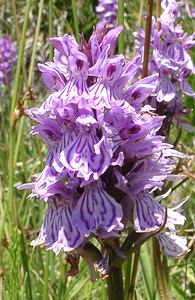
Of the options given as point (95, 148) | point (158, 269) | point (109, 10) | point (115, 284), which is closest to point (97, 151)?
point (95, 148)

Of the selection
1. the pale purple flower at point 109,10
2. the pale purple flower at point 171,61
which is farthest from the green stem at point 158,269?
the pale purple flower at point 109,10

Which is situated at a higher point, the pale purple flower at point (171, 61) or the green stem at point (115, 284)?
the pale purple flower at point (171, 61)

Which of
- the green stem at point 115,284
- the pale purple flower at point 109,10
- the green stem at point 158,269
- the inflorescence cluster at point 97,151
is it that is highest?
the pale purple flower at point 109,10

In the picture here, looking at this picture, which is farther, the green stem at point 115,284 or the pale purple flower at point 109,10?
the pale purple flower at point 109,10

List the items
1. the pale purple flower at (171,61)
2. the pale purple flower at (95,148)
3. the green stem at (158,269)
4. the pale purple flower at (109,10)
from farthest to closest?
the pale purple flower at (109,10), the pale purple flower at (171,61), the green stem at (158,269), the pale purple flower at (95,148)

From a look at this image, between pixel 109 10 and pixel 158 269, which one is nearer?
pixel 158 269

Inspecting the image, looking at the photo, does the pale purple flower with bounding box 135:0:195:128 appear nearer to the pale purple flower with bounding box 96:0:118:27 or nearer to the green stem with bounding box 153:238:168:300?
the green stem with bounding box 153:238:168:300

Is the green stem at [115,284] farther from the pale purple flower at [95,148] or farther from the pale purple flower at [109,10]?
the pale purple flower at [109,10]

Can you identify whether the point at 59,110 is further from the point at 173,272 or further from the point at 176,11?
the point at 173,272

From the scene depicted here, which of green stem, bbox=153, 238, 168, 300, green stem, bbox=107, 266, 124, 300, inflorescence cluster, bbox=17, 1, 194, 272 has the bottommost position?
green stem, bbox=153, 238, 168, 300

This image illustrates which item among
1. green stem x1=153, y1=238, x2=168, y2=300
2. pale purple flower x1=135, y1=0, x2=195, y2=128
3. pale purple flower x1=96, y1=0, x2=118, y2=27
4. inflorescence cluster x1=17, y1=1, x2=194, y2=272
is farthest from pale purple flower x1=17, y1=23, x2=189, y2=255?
pale purple flower x1=96, y1=0, x2=118, y2=27

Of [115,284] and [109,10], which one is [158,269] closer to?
[115,284]
